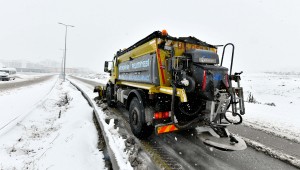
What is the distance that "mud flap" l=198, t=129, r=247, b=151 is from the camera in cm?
394

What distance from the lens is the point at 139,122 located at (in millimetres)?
5148

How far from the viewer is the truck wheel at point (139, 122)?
5.05 metres

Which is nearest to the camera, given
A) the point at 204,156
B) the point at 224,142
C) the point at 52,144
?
the point at 224,142

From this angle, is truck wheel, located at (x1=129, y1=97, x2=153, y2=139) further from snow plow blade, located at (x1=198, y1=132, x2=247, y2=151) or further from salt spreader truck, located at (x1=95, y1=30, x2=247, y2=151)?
snow plow blade, located at (x1=198, y1=132, x2=247, y2=151)

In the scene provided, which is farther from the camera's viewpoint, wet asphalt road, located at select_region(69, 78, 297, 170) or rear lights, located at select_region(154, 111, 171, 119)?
rear lights, located at select_region(154, 111, 171, 119)

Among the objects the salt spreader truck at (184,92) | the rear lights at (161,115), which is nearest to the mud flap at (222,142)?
the salt spreader truck at (184,92)

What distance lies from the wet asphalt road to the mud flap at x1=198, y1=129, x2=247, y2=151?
0.30 metres

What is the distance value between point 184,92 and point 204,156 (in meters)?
1.51

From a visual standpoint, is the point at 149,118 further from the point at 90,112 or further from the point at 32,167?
the point at 90,112

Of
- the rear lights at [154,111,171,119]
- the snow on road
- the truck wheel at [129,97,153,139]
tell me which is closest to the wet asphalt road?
the truck wheel at [129,97,153,139]

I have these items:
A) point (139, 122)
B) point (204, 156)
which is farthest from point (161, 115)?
point (204, 156)

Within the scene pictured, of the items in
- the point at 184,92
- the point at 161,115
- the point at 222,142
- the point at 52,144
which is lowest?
the point at 52,144

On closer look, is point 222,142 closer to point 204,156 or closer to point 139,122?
point 204,156

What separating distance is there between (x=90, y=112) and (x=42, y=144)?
288cm
